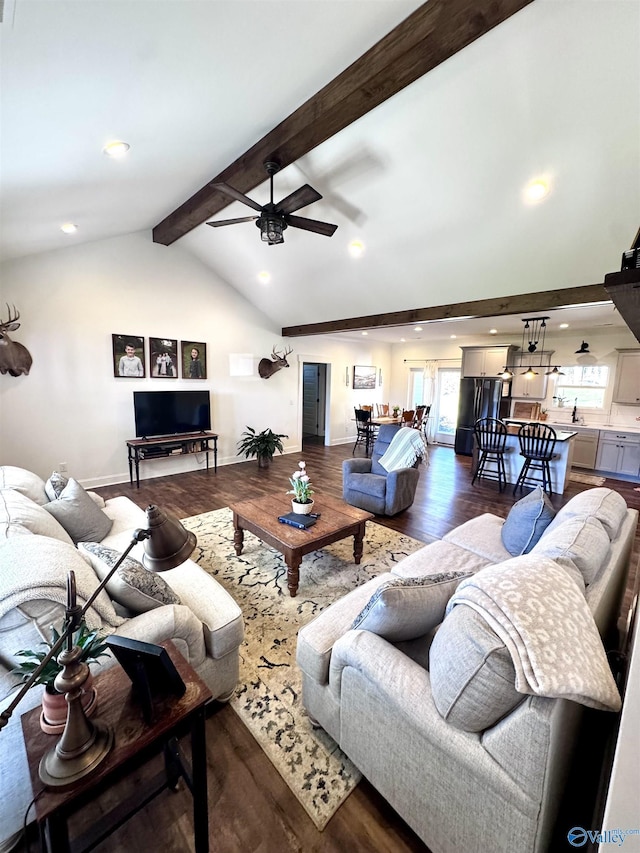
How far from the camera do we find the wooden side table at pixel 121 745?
0.84 metres

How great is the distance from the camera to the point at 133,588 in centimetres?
152

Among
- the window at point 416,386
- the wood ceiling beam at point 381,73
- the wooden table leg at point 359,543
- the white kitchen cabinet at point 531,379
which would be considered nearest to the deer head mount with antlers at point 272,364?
the wood ceiling beam at point 381,73

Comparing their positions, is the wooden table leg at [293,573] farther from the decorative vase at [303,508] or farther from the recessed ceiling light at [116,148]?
the recessed ceiling light at [116,148]

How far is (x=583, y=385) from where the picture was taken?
6848 millimetres

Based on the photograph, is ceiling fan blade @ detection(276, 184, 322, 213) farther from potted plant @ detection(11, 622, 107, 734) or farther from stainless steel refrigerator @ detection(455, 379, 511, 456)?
stainless steel refrigerator @ detection(455, 379, 511, 456)

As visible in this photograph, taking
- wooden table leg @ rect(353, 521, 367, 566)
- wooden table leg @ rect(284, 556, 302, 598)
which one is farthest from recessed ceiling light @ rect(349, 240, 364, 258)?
wooden table leg @ rect(284, 556, 302, 598)

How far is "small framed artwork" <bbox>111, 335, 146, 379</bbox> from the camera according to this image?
5109 millimetres

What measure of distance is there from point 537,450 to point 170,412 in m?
5.67

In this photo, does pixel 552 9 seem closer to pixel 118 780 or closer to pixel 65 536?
pixel 65 536

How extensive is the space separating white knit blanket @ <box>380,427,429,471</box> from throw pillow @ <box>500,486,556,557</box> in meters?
1.77

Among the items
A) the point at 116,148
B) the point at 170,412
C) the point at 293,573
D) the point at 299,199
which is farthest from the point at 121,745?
the point at 170,412

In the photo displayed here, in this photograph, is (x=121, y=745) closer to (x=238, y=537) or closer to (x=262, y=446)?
(x=238, y=537)

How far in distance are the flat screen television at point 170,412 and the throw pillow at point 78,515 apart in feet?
9.56

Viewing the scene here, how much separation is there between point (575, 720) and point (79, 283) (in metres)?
6.11
